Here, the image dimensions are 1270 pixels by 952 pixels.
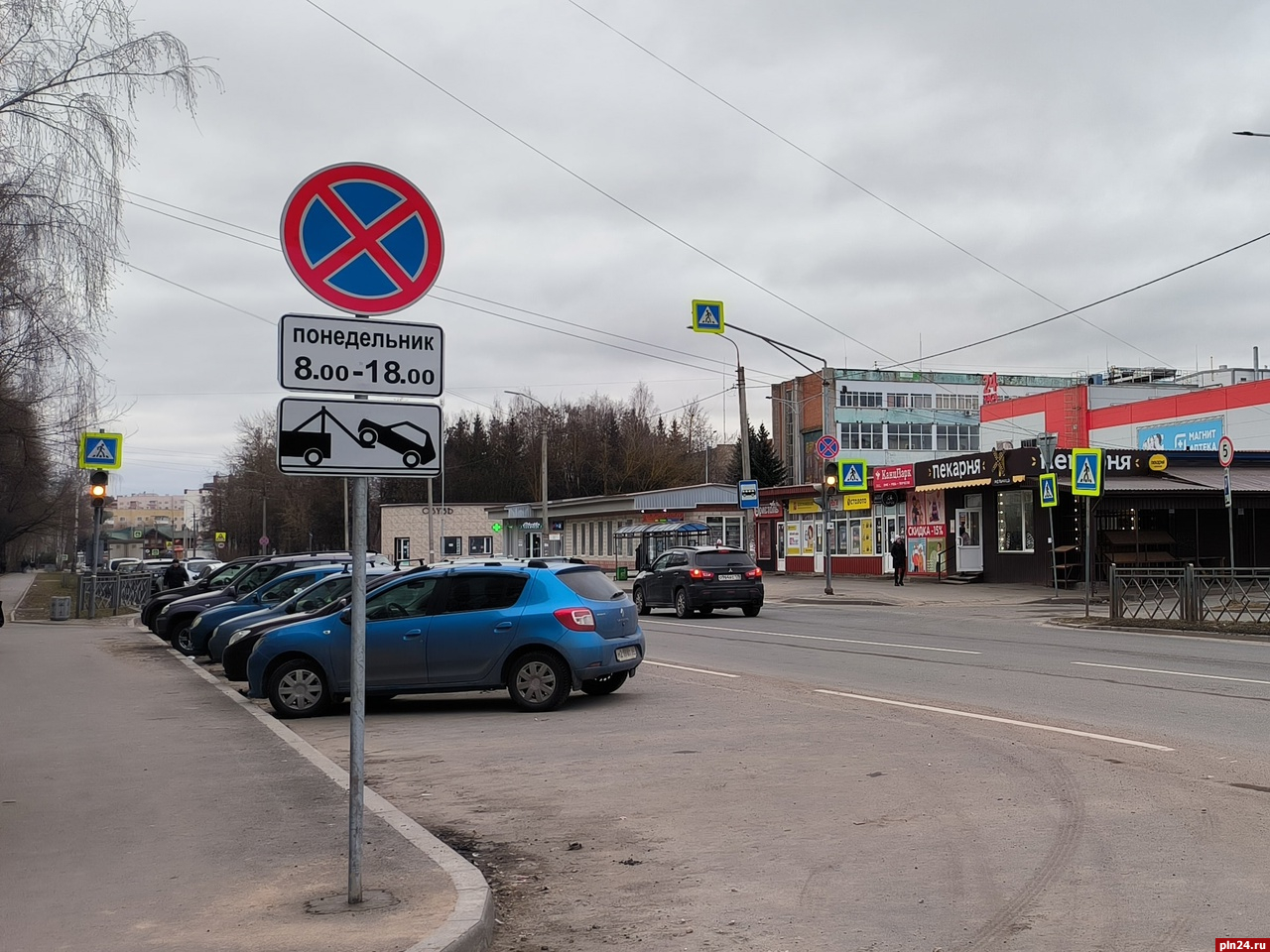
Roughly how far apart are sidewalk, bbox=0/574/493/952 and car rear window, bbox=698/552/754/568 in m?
16.8

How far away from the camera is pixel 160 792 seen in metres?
8.37

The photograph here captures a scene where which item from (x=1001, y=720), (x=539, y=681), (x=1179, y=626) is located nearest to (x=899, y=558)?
(x=1179, y=626)

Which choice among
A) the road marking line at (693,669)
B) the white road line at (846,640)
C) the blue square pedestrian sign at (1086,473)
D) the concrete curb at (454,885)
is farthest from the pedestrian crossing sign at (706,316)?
the concrete curb at (454,885)

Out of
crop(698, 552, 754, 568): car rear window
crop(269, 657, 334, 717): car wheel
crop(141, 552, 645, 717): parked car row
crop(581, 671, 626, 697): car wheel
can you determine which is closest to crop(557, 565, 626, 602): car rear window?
crop(141, 552, 645, 717): parked car row

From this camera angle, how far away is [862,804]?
25.0 feet

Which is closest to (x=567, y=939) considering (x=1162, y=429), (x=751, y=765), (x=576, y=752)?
(x=751, y=765)

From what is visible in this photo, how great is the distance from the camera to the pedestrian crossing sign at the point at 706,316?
28.3 m

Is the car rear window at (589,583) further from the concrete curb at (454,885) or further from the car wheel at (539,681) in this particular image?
the concrete curb at (454,885)

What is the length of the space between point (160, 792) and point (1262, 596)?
18.8 m

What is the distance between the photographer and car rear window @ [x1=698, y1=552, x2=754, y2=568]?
2823 centimetres

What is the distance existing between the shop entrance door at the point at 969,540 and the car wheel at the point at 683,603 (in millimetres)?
14567

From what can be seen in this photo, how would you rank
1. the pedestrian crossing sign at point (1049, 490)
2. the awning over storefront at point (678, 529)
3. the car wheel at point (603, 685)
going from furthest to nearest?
the awning over storefront at point (678, 529) < the pedestrian crossing sign at point (1049, 490) < the car wheel at point (603, 685)

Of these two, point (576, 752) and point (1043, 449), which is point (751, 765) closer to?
point (576, 752)

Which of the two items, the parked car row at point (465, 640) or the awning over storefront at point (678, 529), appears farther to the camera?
the awning over storefront at point (678, 529)
